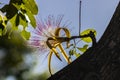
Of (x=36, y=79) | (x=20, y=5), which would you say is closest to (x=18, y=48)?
(x=36, y=79)

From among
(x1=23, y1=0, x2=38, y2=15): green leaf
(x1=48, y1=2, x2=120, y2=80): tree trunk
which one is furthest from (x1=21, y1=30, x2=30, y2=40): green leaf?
(x1=48, y1=2, x2=120, y2=80): tree trunk

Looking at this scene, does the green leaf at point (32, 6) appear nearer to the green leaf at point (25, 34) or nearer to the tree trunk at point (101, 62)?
the green leaf at point (25, 34)

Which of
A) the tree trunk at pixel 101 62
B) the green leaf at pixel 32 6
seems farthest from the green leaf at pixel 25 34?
the tree trunk at pixel 101 62

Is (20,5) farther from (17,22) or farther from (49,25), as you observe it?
Result: (49,25)

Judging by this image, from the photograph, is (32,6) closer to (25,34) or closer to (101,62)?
(25,34)

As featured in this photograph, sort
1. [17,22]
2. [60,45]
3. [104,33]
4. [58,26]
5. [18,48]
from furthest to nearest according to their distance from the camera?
[18,48], [17,22], [58,26], [60,45], [104,33]

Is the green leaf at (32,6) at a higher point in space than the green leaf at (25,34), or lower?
higher

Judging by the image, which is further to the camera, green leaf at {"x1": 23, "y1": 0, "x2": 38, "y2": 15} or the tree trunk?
green leaf at {"x1": 23, "y1": 0, "x2": 38, "y2": 15}

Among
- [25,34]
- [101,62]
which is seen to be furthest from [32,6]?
[101,62]

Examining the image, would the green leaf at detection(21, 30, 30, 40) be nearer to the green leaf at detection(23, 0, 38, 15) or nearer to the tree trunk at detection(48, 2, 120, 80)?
the green leaf at detection(23, 0, 38, 15)
